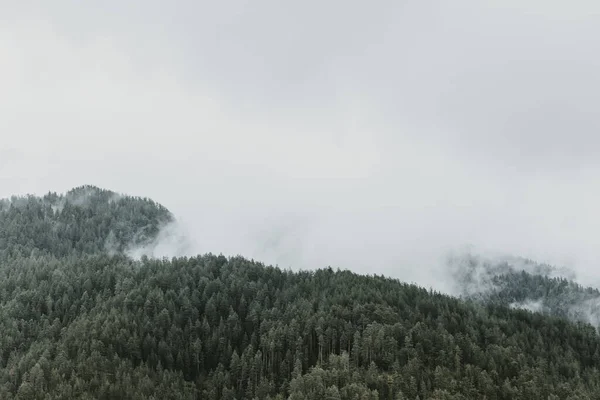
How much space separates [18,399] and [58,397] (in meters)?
14.5

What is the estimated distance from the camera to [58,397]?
19875cm

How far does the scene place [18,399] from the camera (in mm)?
199375
